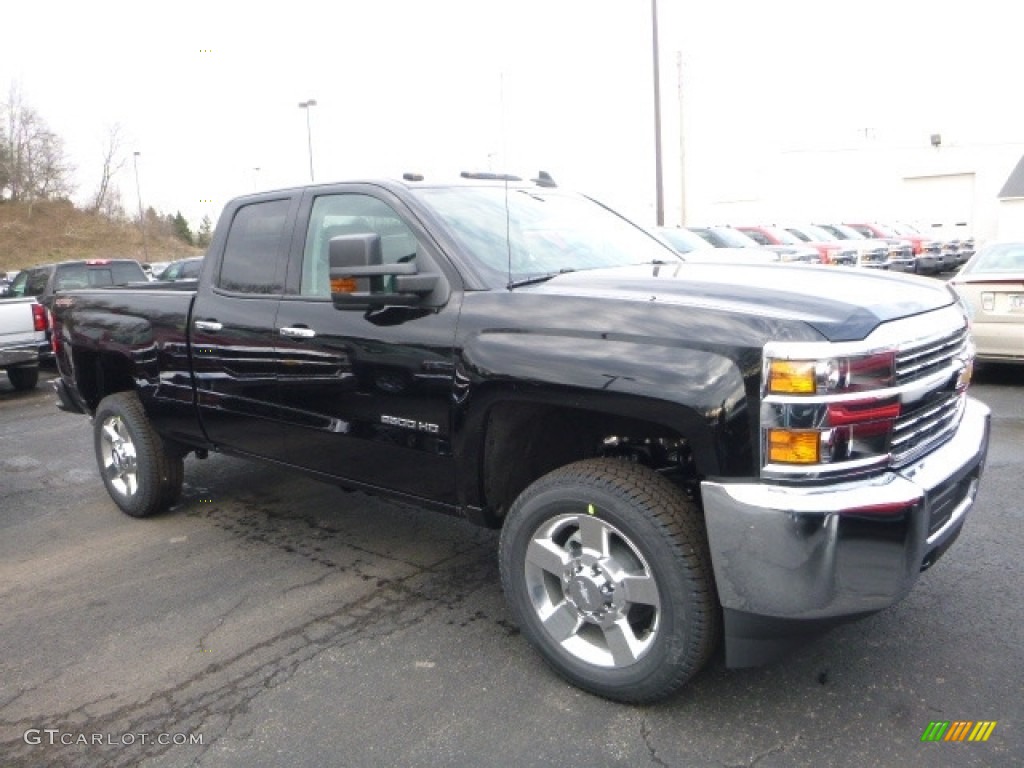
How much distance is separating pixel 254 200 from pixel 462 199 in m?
1.36

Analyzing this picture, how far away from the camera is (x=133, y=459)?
549 centimetres

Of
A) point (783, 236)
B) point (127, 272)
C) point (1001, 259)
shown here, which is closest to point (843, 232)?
point (783, 236)

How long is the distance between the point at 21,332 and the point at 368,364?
28.5 ft

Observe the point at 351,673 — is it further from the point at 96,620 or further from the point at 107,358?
the point at 107,358

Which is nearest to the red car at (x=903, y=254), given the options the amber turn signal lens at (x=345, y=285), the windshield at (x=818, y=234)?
the windshield at (x=818, y=234)

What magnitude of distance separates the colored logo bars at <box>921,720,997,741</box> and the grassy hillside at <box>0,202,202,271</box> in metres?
58.9

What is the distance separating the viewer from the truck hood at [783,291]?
275 cm

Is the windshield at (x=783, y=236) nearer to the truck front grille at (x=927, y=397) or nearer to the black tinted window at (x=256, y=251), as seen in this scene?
the black tinted window at (x=256, y=251)

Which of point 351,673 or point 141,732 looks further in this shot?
point 351,673

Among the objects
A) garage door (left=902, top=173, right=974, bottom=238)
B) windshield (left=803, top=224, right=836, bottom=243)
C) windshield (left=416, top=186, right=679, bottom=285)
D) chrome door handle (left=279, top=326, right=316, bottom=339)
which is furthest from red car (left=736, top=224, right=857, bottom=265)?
garage door (left=902, top=173, right=974, bottom=238)

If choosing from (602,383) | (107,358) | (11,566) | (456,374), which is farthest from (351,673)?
(107,358)

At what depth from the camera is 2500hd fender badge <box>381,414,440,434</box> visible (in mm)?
3592

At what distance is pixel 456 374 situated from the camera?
3.43m

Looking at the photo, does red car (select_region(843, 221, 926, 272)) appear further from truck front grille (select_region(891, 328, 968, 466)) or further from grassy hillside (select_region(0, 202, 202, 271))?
grassy hillside (select_region(0, 202, 202, 271))
